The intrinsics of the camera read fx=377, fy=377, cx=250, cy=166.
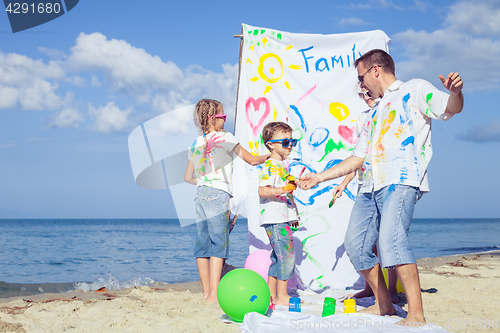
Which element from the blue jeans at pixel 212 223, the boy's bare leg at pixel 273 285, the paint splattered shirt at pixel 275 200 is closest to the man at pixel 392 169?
the paint splattered shirt at pixel 275 200

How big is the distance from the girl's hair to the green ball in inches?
66.4

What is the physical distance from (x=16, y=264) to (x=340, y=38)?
10.2 metres

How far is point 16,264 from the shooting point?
33.7ft

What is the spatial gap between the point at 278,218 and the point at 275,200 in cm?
18

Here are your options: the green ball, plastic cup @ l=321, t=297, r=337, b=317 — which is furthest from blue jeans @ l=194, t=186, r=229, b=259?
→ plastic cup @ l=321, t=297, r=337, b=317

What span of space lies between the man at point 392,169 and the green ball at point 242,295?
2.66 feet

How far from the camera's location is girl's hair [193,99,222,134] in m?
3.98

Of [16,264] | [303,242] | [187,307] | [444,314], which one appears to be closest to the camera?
[444,314]

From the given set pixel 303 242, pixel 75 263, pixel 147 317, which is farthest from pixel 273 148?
pixel 75 263

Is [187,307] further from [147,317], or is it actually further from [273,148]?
[273,148]

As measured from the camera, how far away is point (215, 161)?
12.8 feet

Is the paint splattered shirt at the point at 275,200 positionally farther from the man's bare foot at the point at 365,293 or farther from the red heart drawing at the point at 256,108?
the red heart drawing at the point at 256,108

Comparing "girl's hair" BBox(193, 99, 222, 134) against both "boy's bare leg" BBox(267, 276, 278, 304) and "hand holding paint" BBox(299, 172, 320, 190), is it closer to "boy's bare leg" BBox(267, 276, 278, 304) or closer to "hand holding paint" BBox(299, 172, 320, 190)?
"hand holding paint" BBox(299, 172, 320, 190)

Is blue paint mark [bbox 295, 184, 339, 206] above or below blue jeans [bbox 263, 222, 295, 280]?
above
